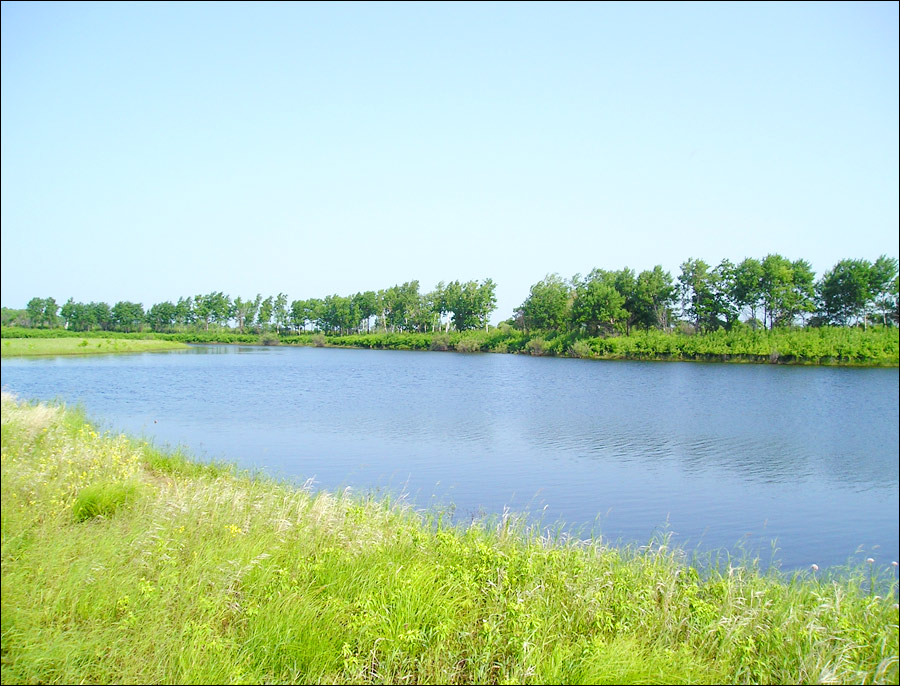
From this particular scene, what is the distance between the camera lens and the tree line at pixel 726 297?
10.2 m

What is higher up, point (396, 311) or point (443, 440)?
point (396, 311)

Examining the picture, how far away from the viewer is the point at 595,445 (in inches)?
695

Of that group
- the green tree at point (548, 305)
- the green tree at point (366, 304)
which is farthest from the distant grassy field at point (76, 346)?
the green tree at point (366, 304)

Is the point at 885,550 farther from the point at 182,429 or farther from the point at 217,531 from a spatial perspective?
the point at 182,429

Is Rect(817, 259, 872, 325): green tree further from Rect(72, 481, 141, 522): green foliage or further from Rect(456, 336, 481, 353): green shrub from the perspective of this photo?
Rect(456, 336, 481, 353): green shrub

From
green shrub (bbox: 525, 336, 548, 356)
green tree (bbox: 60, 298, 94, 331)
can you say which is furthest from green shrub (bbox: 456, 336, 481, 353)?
green tree (bbox: 60, 298, 94, 331)

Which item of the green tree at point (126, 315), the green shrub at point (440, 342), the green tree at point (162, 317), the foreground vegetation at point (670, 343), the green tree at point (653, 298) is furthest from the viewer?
the green shrub at point (440, 342)

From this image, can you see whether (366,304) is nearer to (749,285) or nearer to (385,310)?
(385,310)

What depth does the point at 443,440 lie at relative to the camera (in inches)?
714

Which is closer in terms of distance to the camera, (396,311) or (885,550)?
(885,550)

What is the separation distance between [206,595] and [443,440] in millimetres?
13563

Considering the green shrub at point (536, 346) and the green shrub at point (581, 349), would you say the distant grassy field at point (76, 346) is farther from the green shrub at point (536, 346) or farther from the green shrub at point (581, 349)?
the green shrub at point (536, 346)

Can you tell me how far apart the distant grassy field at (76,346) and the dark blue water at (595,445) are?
0.15 metres

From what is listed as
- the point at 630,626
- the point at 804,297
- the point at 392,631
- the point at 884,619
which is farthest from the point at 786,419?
the point at 392,631
